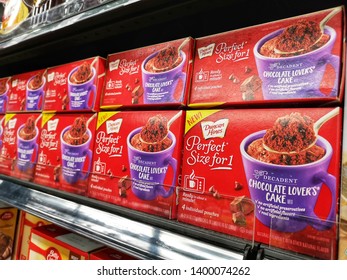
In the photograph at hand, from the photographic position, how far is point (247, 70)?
0.63 metres

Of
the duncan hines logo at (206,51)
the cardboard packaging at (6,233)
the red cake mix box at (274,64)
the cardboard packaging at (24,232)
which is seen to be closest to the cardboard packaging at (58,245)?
the cardboard packaging at (24,232)

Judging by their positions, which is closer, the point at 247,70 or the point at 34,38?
the point at 247,70

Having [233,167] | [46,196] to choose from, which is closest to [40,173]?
[46,196]

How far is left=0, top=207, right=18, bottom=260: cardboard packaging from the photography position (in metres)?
1.17

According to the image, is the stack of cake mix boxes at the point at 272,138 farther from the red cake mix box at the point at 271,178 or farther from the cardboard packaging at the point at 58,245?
the cardboard packaging at the point at 58,245

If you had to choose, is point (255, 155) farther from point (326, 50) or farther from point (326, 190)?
point (326, 50)

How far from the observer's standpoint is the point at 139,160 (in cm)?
75

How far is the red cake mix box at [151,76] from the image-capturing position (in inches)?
28.5

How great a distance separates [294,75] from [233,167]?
0.78 ft

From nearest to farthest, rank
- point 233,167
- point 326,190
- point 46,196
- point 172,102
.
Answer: point 326,190, point 233,167, point 172,102, point 46,196

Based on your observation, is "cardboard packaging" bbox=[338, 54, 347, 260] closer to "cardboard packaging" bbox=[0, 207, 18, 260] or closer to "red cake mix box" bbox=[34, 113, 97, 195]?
"red cake mix box" bbox=[34, 113, 97, 195]

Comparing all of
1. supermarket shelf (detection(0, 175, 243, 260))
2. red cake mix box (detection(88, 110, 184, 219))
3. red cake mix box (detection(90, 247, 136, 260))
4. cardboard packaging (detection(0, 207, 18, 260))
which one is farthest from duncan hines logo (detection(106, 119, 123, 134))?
cardboard packaging (detection(0, 207, 18, 260))
